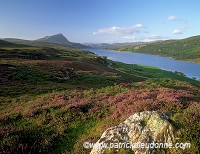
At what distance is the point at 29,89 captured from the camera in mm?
30188

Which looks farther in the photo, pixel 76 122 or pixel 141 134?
pixel 76 122

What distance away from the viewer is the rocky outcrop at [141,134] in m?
8.38

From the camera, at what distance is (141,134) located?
29.1 ft

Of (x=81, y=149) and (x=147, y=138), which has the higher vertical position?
(x=147, y=138)

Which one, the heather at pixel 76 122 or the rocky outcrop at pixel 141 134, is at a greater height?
the rocky outcrop at pixel 141 134

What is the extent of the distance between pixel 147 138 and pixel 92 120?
5.89 metres

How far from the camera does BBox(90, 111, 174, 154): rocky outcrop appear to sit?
8383 millimetres

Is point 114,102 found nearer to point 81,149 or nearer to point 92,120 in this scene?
point 92,120

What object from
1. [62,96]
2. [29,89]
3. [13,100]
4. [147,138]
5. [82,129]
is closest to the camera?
[147,138]

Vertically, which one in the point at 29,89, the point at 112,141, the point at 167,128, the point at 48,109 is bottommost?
the point at 29,89

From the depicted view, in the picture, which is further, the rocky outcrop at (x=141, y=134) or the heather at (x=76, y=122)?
the heather at (x=76, y=122)

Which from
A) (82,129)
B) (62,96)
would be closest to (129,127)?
(82,129)

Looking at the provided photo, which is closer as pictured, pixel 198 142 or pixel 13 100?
pixel 198 142

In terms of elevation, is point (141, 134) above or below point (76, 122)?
above
